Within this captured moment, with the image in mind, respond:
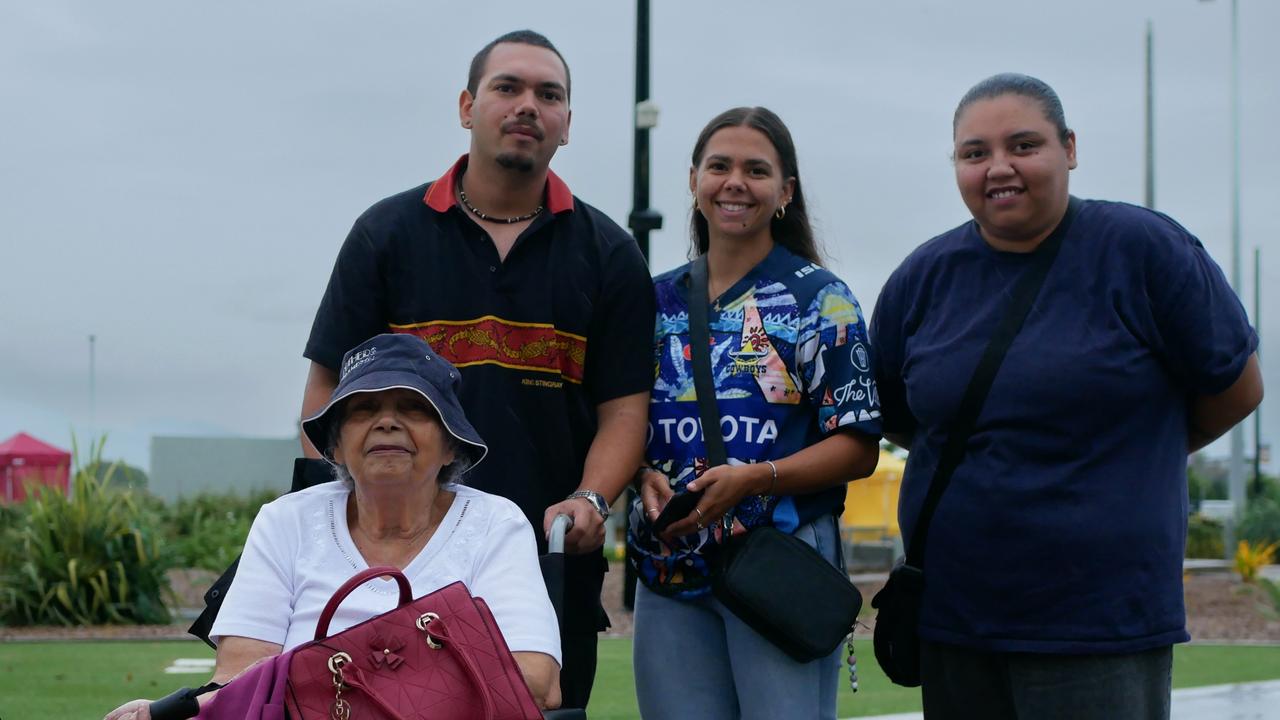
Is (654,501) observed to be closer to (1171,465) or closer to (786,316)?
(786,316)

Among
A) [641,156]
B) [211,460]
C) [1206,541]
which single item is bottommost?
[1206,541]

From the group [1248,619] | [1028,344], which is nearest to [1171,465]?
[1028,344]

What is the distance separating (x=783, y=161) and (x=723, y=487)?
925 millimetres

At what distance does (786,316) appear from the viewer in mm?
3559

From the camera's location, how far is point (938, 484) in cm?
343

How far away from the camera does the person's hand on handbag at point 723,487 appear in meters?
3.38

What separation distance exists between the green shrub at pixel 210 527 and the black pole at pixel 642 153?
5089 mm

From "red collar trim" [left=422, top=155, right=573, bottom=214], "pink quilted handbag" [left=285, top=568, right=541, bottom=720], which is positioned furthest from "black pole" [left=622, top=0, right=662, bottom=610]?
"pink quilted handbag" [left=285, top=568, right=541, bottom=720]

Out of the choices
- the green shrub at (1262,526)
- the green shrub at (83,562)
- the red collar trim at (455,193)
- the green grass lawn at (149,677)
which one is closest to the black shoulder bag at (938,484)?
the red collar trim at (455,193)

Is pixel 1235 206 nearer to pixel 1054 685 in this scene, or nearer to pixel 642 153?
pixel 642 153

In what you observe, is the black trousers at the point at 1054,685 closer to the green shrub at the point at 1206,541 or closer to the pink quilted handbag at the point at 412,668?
the pink quilted handbag at the point at 412,668

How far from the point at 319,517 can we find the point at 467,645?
63cm

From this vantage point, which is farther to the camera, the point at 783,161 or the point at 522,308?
the point at 783,161

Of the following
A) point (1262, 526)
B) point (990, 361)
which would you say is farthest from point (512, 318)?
point (1262, 526)
